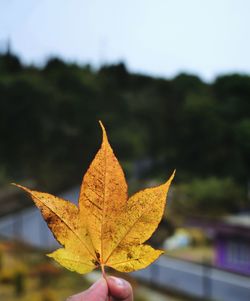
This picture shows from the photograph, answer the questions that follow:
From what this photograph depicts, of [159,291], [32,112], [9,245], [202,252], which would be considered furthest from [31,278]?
[32,112]

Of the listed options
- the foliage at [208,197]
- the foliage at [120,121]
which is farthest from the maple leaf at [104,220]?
the foliage at [208,197]

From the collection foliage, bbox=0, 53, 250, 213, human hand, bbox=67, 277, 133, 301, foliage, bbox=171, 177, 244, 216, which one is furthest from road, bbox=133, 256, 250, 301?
human hand, bbox=67, 277, 133, 301

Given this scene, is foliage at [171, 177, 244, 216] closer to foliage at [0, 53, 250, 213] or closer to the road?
foliage at [0, 53, 250, 213]

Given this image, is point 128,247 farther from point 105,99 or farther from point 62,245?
point 105,99

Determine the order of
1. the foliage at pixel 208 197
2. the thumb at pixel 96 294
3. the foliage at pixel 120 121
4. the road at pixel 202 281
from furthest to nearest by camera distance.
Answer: the foliage at pixel 120 121
the foliage at pixel 208 197
the road at pixel 202 281
the thumb at pixel 96 294

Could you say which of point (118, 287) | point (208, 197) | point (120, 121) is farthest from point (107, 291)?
point (120, 121)

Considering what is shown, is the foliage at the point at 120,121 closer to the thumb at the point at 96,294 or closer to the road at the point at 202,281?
the road at the point at 202,281

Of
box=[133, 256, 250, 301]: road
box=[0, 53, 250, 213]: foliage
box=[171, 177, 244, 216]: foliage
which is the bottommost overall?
box=[133, 256, 250, 301]: road
